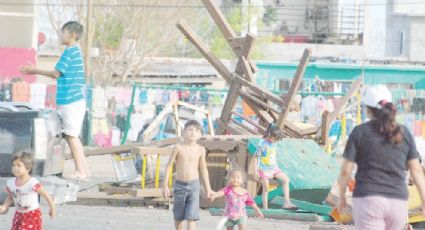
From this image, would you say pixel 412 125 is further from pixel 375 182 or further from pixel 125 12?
pixel 375 182

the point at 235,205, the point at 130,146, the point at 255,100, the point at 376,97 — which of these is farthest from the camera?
the point at 255,100

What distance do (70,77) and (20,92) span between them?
930 inches

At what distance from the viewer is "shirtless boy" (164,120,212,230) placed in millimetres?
12641

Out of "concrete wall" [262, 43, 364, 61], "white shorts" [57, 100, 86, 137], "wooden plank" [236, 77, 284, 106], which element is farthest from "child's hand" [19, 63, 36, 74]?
"concrete wall" [262, 43, 364, 61]

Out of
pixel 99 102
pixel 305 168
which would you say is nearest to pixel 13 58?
pixel 99 102

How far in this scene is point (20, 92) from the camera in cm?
3628

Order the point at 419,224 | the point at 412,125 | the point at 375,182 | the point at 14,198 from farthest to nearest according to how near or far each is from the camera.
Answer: the point at 412,125, the point at 419,224, the point at 14,198, the point at 375,182

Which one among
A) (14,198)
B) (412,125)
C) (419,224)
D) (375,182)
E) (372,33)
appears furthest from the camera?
(372,33)

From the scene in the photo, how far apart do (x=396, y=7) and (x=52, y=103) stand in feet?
128

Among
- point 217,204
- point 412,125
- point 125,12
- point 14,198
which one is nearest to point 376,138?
point 14,198

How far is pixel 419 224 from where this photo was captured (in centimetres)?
1644

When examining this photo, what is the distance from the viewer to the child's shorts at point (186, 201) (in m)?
12.6

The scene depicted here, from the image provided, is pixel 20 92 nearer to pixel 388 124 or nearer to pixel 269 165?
pixel 269 165

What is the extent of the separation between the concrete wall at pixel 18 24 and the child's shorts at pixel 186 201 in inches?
1532
